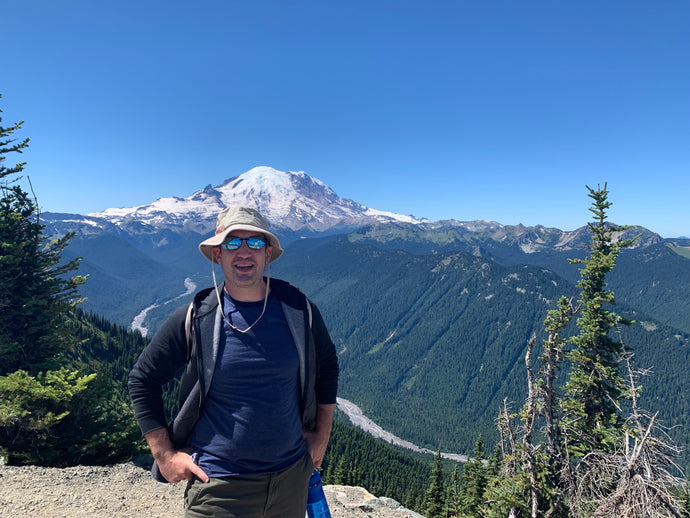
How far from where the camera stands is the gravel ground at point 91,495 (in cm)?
938

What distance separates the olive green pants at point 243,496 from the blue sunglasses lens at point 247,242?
8.01 feet

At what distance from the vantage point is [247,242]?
425 centimetres

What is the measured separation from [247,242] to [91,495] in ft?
35.1

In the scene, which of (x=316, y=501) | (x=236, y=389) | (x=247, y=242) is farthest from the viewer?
(x=316, y=501)

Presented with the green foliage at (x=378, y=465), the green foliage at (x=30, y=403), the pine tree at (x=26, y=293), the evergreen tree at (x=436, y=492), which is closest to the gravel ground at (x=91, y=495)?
the green foliage at (x=30, y=403)

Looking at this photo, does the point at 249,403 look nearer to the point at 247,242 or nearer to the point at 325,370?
the point at 325,370

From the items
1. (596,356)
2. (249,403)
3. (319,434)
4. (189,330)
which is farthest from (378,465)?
(189,330)

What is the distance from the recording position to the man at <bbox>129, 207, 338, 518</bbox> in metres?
3.94

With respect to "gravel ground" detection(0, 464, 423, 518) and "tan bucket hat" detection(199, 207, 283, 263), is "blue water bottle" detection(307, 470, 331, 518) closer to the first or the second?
"tan bucket hat" detection(199, 207, 283, 263)

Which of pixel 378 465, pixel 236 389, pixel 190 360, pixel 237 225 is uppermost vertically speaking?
pixel 237 225

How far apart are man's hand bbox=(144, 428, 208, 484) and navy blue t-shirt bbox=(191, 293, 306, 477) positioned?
0.15 m

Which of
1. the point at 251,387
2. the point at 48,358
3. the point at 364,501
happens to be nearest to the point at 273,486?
the point at 251,387

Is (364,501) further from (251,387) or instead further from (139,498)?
(251,387)

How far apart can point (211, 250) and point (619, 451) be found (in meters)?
9.13
